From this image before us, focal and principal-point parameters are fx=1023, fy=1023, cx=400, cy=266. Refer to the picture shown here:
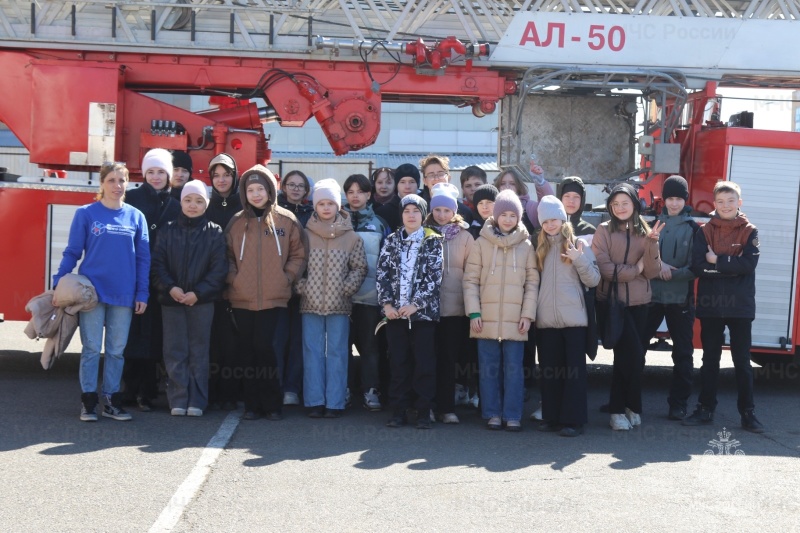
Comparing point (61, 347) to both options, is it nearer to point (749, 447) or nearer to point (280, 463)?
point (280, 463)

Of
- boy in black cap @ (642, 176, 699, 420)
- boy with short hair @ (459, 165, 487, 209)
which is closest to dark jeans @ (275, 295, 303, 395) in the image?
boy with short hair @ (459, 165, 487, 209)

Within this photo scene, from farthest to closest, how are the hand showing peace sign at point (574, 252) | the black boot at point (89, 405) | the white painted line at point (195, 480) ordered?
the hand showing peace sign at point (574, 252)
the black boot at point (89, 405)
the white painted line at point (195, 480)

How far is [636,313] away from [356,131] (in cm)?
328

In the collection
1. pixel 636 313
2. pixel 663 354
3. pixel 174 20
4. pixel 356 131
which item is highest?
pixel 174 20

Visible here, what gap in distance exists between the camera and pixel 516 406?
7.16 meters

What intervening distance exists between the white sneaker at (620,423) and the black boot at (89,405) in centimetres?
362

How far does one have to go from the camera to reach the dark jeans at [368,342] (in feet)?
25.4

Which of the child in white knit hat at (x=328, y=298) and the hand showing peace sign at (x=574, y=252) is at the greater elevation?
the hand showing peace sign at (x=574, y=252)

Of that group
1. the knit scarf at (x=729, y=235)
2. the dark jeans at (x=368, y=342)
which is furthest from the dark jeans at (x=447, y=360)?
the knit scarf at (x=729, y=235)

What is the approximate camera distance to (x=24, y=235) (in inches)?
342

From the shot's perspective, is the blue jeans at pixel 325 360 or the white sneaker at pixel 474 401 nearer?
the blue jeans at pixel 325 360

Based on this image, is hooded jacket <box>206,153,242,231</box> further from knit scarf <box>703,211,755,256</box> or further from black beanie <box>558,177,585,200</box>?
knit scarf <box>703,211,755,256</box>

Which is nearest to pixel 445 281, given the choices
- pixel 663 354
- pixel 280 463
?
pixel 280 463

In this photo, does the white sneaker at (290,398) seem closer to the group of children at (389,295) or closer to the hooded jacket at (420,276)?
the group of children at (389,295)
